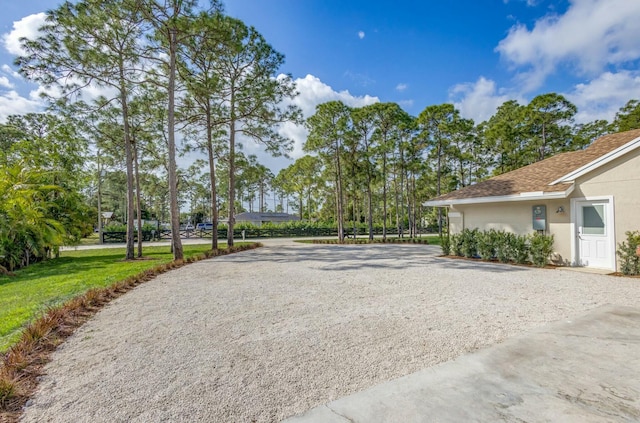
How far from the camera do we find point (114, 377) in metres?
2.56

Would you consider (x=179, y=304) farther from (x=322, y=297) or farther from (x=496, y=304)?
(x=496, y=304)

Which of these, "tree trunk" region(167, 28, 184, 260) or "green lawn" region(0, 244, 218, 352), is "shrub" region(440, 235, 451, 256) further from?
"green lawn" region(0, 244, 218, 352)

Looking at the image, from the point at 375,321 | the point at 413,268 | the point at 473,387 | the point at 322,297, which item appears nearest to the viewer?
the point at 473,387

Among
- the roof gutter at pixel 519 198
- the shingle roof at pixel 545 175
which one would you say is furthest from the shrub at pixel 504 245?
the shingle roof at pixel 545 175

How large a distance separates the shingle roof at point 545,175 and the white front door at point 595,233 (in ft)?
2.67

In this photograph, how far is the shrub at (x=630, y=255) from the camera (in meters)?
6.72

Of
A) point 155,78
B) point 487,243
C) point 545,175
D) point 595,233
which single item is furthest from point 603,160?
point 155,78

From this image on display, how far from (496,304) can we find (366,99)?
701 inches

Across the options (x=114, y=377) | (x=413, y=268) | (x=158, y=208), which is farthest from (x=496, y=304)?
(x=158, y=208)

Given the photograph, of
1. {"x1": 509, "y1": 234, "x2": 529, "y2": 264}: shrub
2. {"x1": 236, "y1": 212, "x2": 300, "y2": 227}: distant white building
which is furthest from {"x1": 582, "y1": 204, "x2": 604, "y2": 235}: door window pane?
{"x1": 236, "y1": 212, "x2": 300, "y2": 227}: distant white building

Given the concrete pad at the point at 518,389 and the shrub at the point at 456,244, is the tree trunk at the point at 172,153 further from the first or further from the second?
the shrub at the point at 456,244

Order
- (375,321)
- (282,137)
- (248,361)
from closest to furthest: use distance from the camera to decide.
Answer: (248,361) → (375,321) → (282,137)

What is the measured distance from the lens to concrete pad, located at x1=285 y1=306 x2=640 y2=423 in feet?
6.48

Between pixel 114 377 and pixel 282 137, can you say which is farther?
pixel 282 137
